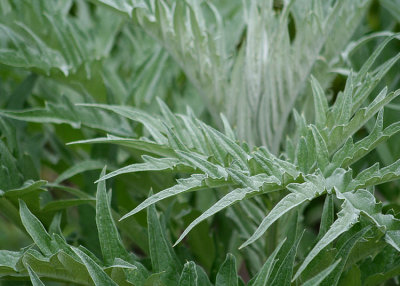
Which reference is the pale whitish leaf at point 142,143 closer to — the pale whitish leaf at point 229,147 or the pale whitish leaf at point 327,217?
the pale whitish leaf at point 229,147

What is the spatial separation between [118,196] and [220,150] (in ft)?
1.16

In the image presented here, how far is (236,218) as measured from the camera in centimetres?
74

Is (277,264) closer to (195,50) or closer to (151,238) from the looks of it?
(151,238)

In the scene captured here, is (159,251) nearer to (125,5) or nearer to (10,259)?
(10,259)

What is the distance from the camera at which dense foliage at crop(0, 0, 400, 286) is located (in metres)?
0.49

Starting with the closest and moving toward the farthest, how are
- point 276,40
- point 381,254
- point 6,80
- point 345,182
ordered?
point 345,182 → point 381,254 → point 276,40 → point 6,80

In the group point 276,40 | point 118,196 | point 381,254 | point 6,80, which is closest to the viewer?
point 381,254

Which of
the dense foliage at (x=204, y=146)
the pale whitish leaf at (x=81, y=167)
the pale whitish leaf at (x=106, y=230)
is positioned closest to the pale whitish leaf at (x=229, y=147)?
the dense foliage at (x=204, y=146)

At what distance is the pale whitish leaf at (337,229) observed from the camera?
42cm

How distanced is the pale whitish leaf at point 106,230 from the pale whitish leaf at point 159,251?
0.11 ft

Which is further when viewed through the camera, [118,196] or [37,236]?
[118,196]

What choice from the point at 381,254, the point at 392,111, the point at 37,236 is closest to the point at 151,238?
the point at 37,236

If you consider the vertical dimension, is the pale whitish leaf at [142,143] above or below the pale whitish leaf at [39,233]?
above

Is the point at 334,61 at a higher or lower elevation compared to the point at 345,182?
higher
